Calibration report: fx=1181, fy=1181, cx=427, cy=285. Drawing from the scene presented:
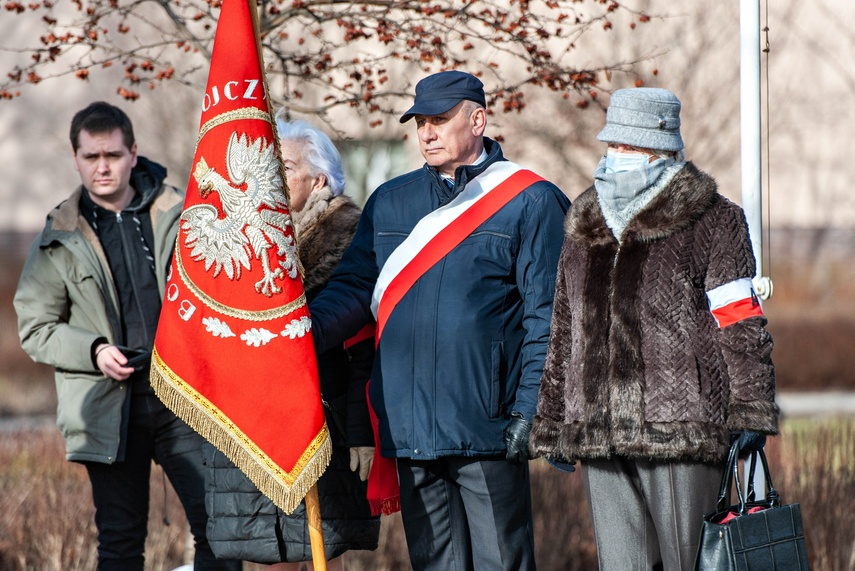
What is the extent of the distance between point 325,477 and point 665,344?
1304 millimetres

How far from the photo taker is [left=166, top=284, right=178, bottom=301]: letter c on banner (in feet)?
12.5

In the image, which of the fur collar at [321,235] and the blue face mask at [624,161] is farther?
the fur collar at [321,235]

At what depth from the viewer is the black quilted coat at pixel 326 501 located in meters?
3.97

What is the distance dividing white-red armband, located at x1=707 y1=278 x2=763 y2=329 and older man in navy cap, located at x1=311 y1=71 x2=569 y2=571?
1.91ft

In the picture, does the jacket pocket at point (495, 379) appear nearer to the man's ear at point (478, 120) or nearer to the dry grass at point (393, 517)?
the man's ear at point (478, 120)

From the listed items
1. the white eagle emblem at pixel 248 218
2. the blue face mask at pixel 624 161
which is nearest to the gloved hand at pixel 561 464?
the blue face mask at pixel 624 161

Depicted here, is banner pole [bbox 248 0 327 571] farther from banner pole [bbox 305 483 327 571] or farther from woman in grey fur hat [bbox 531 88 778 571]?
woman in grey fur hat [bbox 531 88 778 571]

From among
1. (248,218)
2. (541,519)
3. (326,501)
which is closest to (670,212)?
(248,218)

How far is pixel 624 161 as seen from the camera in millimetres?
3451

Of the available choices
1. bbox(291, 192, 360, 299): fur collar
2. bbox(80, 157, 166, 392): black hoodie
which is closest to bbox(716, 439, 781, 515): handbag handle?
bbox(291, 192, 360, 299): fur collar

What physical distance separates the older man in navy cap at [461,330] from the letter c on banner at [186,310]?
391mm

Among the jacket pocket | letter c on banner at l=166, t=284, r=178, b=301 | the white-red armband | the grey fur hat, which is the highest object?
the grey fur hat

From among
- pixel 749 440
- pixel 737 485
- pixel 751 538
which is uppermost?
pixel 749 440

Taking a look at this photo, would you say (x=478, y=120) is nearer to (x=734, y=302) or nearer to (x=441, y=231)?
(x=441, y=231)
